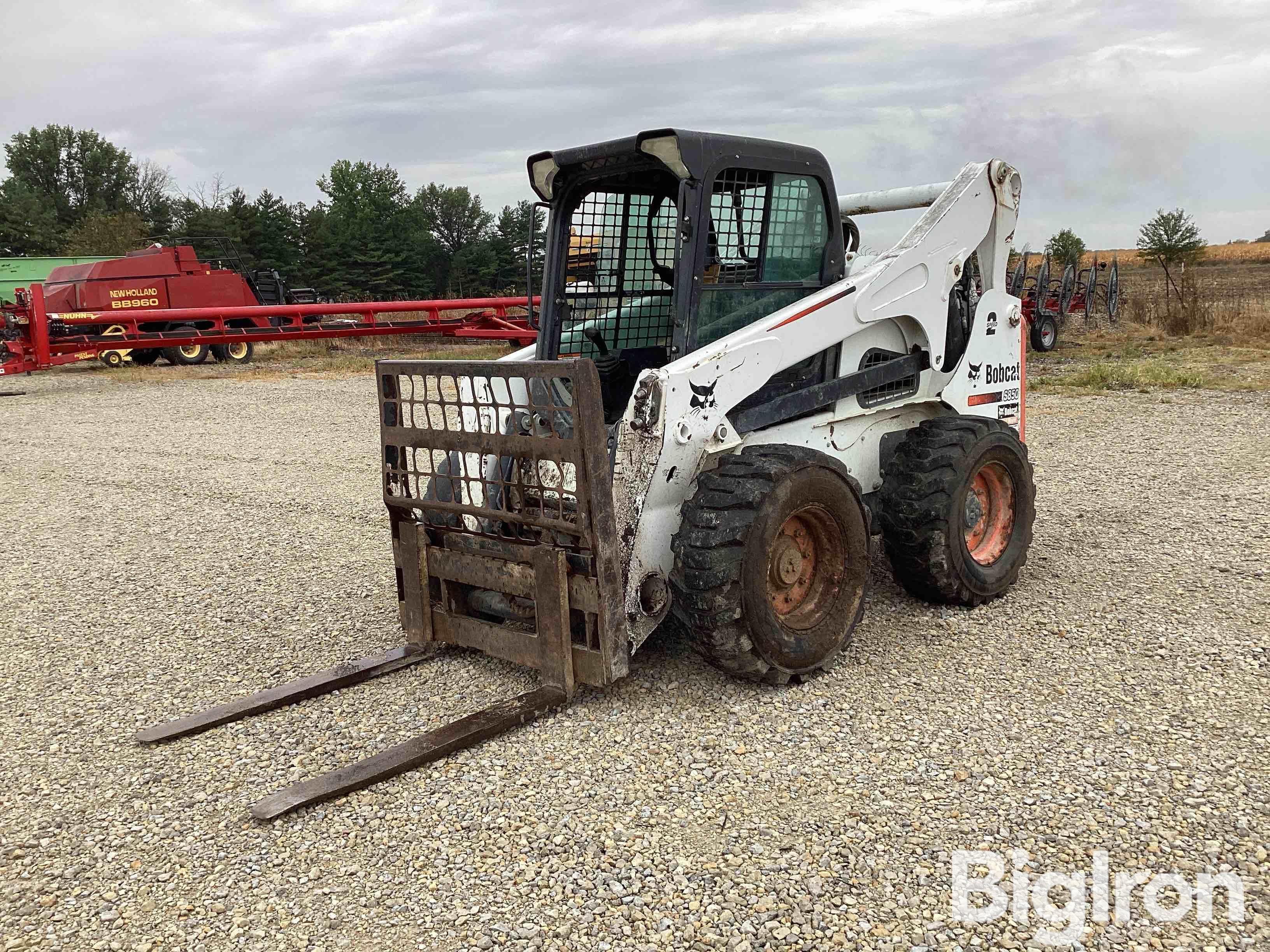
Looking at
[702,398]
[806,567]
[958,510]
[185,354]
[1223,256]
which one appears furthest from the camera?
[1223,256]

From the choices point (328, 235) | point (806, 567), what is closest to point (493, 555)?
point (806, 567)

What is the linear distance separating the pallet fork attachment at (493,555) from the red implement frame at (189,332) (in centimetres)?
1435

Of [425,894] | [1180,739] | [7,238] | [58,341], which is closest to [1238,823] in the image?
[1180,739]

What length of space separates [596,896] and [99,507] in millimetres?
7283

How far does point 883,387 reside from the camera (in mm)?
5309

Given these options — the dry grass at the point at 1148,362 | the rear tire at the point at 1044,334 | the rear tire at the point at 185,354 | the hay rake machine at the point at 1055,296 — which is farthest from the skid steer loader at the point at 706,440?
the rear tire at the point at 185,354

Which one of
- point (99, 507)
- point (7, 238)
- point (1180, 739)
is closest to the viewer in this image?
point (1180, 739)

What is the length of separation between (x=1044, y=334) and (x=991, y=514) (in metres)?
14.5

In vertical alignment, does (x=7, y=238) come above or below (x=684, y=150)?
above

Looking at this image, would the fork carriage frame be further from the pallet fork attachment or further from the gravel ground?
the gravel ground

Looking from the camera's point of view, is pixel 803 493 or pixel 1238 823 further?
pixel 803 493

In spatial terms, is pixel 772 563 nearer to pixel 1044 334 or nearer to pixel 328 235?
pixel 1044 334

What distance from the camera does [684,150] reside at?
14.0 feet

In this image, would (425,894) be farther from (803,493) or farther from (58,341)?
(58,341)
